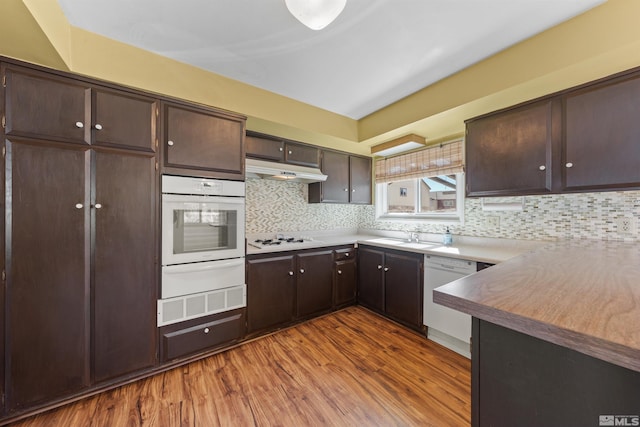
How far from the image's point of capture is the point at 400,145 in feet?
9.32

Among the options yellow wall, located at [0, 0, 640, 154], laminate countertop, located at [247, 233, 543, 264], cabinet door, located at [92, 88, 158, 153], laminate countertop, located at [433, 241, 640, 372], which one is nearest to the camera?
laminate countertop, located at [433, 241, 640, 372]

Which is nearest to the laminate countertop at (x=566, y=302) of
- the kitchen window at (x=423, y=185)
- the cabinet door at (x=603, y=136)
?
the cabinet door at (x=603, y=136)

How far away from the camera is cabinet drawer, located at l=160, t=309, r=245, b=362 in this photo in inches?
72.4

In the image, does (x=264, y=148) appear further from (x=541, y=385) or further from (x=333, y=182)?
(x=541, y=385)

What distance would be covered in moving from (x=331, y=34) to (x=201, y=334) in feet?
8.25

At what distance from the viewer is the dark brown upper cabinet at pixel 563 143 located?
1.50 metres

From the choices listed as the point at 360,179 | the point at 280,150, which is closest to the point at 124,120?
the point at 280,150

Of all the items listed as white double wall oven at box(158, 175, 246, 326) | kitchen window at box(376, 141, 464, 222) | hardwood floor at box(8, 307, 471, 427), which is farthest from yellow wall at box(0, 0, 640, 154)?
hardwood floor at box(8, 307, 471, 427)

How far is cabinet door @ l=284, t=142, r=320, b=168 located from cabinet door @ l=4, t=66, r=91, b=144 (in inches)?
66.0

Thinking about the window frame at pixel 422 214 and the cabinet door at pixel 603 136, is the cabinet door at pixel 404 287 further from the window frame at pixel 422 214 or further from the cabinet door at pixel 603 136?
the cabinet door at pixel 603 136

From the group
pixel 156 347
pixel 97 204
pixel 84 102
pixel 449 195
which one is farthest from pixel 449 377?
pixel 84 102

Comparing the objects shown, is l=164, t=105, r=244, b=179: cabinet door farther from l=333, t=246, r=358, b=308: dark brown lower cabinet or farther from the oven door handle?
l=333, t=246, r=358, b=308: dark brown lower cabinet

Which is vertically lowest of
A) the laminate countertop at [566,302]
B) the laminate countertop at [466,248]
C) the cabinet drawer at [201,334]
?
the cabinet drawer at [201,334]

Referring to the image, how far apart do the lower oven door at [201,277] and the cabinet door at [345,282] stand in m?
1.19
